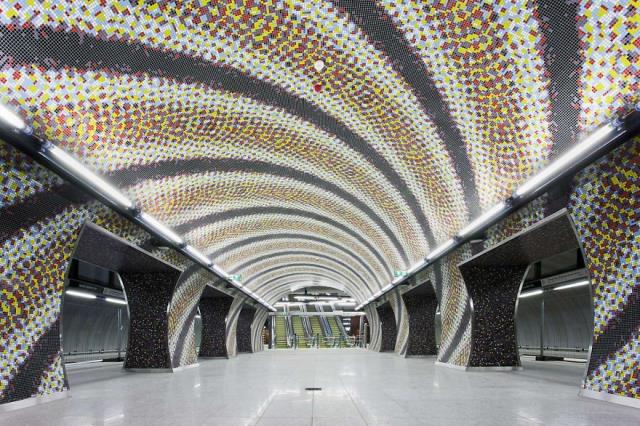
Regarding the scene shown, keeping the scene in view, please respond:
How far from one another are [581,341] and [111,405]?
2690 cm

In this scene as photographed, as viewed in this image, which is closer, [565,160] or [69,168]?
[565,160]

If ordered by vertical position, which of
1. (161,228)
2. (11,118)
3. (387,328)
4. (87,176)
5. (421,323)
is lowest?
(387,328)

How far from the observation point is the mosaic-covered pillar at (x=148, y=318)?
15859 millimetres

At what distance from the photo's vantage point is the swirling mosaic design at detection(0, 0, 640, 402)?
20.4 feet

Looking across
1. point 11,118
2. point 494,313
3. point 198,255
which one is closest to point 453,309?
point 494,313

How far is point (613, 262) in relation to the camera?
7.89m

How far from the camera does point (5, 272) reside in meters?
7.74

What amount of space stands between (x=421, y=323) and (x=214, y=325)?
1103 centimetres

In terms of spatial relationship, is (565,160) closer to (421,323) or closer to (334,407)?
(334,407)

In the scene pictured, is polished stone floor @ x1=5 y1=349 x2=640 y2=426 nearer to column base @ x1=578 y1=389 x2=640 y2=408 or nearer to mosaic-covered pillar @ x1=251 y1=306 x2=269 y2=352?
column base @ x1=578 y1=389 x2=640 y2=408

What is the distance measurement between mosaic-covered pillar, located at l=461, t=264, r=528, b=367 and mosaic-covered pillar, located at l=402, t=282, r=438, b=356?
9501 millimetres

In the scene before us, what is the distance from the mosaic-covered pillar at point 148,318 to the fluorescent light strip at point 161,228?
2.53 metres

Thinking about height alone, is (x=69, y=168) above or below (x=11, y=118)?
below

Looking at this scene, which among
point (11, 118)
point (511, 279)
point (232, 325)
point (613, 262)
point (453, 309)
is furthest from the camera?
point (232, 325)
